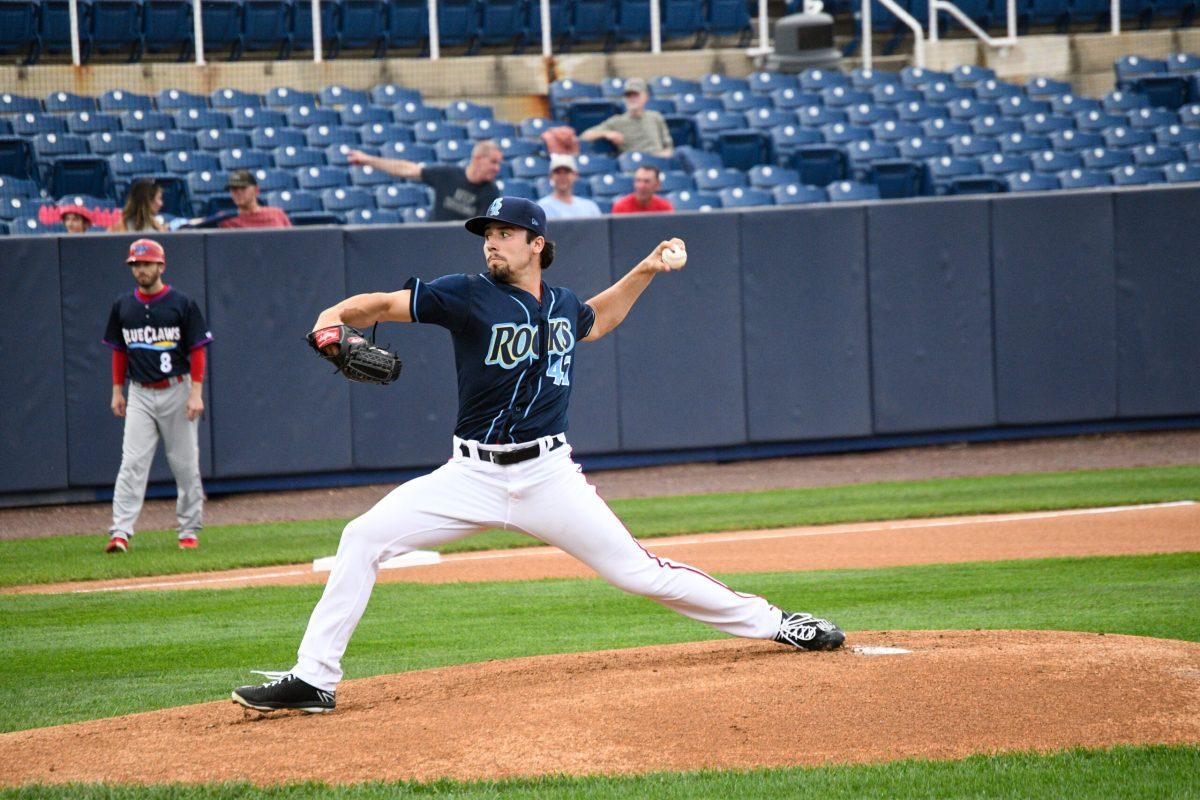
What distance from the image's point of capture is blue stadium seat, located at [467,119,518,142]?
60.5ft

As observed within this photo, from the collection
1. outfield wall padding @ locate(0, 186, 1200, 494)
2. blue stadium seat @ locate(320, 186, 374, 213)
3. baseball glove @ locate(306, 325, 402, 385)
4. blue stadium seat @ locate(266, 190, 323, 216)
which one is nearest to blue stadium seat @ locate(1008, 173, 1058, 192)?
outfield wall padding @ locate(0, 186, 1200, 494)

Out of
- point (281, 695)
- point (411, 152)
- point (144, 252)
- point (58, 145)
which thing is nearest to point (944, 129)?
point (411, 152)

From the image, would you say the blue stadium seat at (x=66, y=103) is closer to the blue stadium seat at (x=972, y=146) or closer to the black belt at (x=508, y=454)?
the blue stadium seat at (x=972, y=146)

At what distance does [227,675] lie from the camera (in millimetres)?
6414

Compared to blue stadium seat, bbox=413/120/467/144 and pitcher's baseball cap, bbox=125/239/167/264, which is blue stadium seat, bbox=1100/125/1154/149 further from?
pitcher's baseball cap, bbox=125/239/167/264

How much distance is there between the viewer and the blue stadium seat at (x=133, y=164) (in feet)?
53.6

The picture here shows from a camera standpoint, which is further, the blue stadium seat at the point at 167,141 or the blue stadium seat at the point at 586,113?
the blue stadium seat at the point at 586,113

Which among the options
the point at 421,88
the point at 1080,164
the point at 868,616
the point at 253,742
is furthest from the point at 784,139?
the point at 253,742

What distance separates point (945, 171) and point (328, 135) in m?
7.81

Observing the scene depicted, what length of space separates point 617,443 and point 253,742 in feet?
30.1

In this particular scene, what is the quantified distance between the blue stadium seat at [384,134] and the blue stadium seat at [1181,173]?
9803mm

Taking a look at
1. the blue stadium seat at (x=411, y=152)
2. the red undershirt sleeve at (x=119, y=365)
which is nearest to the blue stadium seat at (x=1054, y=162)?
the blue stadium seat at (x=411, y=152)

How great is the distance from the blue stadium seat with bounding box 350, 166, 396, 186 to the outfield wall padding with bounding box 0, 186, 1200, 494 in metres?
3.76

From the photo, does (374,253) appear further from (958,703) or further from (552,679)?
(958,703)
